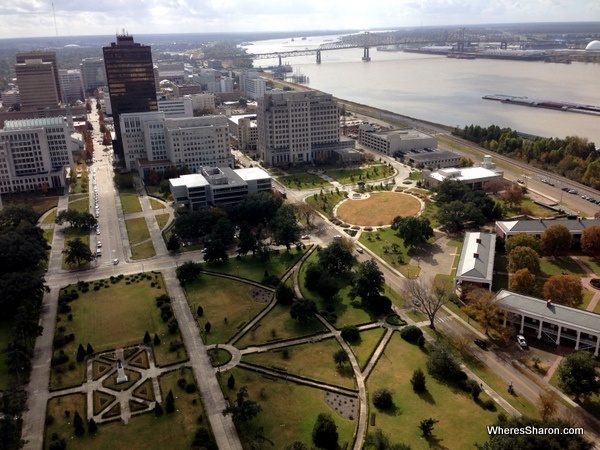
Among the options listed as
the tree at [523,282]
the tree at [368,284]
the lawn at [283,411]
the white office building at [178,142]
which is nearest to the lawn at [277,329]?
the lawn at [283,411]

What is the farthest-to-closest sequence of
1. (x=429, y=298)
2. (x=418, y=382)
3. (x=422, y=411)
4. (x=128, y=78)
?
1. (x=128, y=78)
2. (x=429, y=298)
3. (x=418, y=382)
4. (x=422, y=411)

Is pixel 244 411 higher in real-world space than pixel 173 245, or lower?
lower

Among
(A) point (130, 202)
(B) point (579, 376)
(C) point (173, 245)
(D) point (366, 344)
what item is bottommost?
(D) point (366, 344)

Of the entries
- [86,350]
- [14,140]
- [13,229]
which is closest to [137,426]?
[86,350]

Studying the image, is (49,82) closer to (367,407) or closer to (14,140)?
(14,140)

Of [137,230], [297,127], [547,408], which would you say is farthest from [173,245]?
[297,127]

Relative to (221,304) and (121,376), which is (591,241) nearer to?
(221,304)
